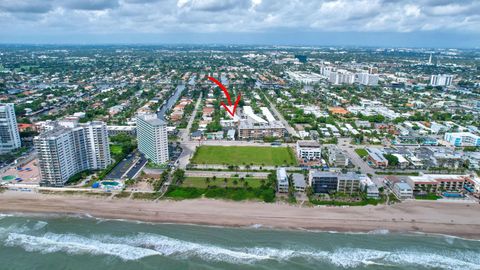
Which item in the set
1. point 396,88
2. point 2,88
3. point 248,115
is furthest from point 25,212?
point 396,88

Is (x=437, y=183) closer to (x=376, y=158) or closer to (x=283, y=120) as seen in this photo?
(x=376, y=158)

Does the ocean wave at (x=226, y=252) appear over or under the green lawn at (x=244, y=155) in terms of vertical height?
under

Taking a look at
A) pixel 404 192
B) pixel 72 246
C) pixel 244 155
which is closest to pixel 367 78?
pixel 244 155

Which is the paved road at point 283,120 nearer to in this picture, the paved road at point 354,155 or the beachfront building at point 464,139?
the paved road at point 354,155

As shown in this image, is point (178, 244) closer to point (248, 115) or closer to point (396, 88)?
point (248, 115)

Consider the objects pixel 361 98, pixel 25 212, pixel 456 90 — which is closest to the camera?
pixel 25 212

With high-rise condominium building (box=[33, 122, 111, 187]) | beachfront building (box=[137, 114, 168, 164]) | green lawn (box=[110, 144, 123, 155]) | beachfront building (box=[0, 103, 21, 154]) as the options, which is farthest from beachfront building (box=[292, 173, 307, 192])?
beachfront building (box=[0, 103, 21, 154])

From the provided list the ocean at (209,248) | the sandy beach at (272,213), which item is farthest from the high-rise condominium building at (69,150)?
the ocean at (209,248)
